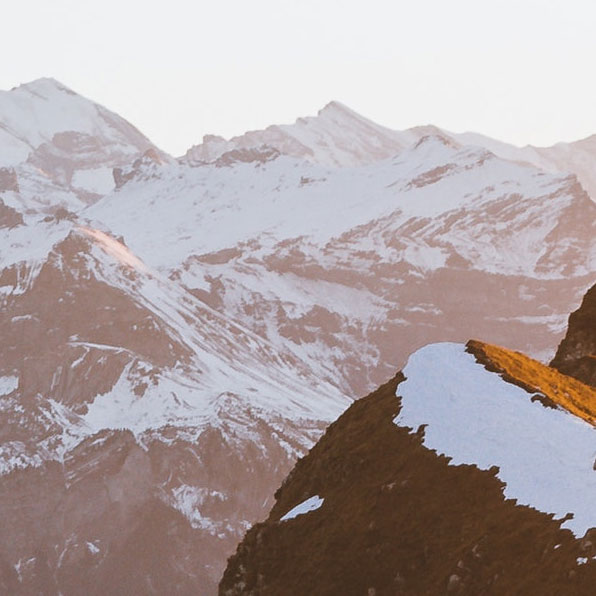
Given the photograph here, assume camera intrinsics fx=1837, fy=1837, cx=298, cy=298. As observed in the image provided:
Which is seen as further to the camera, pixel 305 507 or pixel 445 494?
pixel 305 507

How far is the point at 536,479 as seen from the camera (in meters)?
61.6

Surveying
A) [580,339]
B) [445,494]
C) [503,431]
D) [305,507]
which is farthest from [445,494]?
[580,339]

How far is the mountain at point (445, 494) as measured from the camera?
58.3 meters

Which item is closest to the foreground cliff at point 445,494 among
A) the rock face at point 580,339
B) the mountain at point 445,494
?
the mountain at point 445,494

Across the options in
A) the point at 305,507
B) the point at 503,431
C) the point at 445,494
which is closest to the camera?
the point at 445,494

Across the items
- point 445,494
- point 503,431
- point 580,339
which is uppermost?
point 580,339

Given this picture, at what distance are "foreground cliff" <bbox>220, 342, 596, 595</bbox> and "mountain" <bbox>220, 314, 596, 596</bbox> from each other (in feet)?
0.22

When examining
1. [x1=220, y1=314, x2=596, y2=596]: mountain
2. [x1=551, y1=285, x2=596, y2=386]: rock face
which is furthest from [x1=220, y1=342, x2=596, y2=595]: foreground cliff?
[x1=551, y1=285, x2=596, y2=386]: rock face

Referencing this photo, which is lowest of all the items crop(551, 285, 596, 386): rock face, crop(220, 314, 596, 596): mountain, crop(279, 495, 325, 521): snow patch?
crop(279, 495, 325, 521): snow patch

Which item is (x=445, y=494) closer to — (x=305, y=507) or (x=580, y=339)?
(x=305, y=507)

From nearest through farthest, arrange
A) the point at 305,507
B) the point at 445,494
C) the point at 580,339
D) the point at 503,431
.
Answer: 1. the point at 445,494
2. the point at 503,431
3. the point at 305,507
4. the point at 580,339

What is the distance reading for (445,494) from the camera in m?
64.1

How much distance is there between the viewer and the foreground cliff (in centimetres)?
5834

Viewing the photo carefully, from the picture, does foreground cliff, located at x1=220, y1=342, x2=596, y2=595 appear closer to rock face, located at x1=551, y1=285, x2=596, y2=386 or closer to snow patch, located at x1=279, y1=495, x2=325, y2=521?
snow patch, located at x1=279, y1=495, x2=325, y2=521
